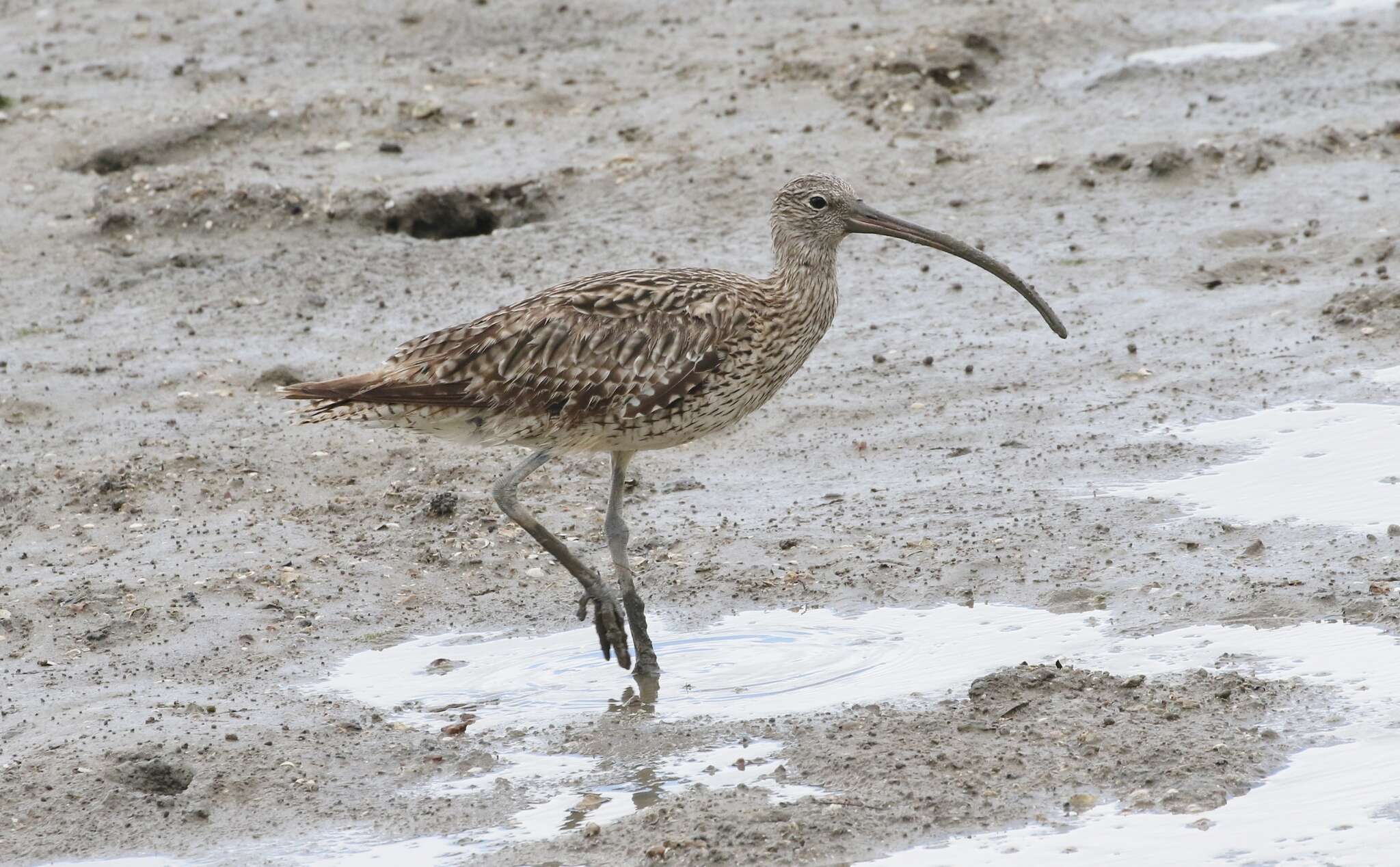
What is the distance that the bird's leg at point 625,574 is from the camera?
7520 mm

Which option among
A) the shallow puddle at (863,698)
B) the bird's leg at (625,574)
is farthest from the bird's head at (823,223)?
the shallow puddle at (863,698)

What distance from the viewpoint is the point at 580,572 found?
7562mm

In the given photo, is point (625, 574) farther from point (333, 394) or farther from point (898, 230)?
point (898, 230)

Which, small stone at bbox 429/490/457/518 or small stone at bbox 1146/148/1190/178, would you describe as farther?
small stone at bbox 1146/148/1190/178

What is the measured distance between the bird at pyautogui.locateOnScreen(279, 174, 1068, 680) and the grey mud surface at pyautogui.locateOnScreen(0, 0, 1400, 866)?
62 cm

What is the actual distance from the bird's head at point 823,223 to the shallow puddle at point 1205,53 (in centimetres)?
664

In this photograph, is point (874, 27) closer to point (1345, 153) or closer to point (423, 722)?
point (1345, 153)

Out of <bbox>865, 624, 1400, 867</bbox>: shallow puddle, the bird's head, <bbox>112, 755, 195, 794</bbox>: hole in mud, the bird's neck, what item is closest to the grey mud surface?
<bbox>112, 755, 195, 794</bbox>: hole in mud

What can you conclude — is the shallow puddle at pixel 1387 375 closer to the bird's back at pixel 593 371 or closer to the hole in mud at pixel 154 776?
the bird's back at pixel 593 371

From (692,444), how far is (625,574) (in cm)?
239

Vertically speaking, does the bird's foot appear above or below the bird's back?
below

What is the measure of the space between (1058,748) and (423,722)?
2332 millimetres

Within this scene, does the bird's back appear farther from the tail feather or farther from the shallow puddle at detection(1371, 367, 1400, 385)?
the shallow puddle at detection(1371, 367, 1400, 385)

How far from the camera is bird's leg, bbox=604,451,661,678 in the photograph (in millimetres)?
7520
